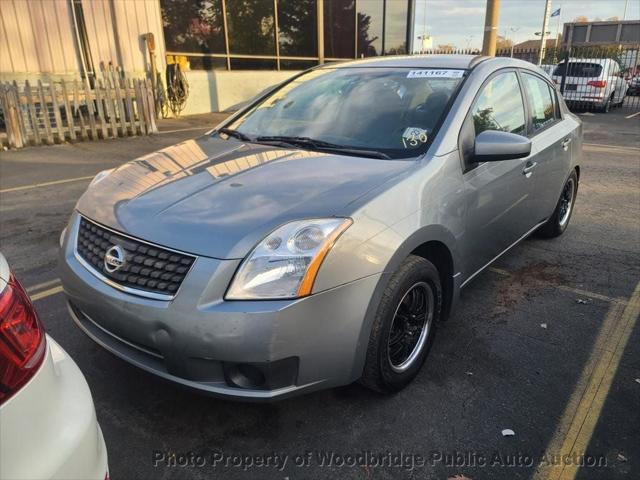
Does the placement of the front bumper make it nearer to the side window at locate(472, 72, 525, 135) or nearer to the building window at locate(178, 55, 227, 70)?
the side window at locate(472, 72, 525, 135)

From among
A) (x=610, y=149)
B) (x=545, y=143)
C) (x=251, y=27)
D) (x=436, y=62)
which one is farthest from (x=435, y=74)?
(x=251, y=27)

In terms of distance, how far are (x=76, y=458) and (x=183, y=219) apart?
1.12 metres

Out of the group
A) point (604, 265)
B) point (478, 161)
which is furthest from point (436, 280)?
point (604, 265)

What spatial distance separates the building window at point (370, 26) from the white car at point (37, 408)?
19.6m

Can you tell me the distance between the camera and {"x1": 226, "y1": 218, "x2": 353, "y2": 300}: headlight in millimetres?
1973

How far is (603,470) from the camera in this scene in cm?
215

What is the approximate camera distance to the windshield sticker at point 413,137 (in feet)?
9.20

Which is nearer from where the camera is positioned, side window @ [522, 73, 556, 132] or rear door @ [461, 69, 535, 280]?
rear door @ [461, 69, 535, 280]

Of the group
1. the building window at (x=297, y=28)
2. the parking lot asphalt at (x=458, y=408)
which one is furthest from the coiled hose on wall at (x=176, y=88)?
the parking lot asphalt at (x=458, y=408)

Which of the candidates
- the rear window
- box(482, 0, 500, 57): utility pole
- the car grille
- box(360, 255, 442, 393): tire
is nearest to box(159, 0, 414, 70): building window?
the rear window

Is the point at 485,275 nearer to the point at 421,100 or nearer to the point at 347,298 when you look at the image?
the point at 421,100

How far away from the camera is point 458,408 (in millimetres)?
2520

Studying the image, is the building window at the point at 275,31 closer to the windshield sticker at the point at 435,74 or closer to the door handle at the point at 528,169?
the windshield sticker at the point at 435,74

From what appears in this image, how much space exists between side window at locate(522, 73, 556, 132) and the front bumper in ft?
8.24
